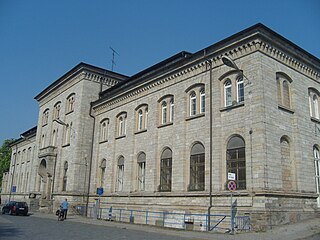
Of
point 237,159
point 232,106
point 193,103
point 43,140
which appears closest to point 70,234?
point 237,159

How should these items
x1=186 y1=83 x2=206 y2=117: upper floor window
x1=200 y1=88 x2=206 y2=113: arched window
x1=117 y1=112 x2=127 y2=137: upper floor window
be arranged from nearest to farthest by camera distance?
x1=200 y1=88 x2=206 y2=113: arched window → x1=186 y1=83 x2=206 y2=117: upper floor window → x1=117 y1=112 x2=127 y2=137: upper floor window

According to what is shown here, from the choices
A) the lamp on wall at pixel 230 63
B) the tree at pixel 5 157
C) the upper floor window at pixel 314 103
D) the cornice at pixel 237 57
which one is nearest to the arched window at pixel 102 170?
the cornice at pixel 237 57

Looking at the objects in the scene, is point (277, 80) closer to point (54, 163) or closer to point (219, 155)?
point (219, 155)

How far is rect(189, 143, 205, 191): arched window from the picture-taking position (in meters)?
21.7

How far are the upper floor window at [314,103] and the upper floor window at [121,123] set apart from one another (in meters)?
15.5

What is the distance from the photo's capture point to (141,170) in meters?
27.7

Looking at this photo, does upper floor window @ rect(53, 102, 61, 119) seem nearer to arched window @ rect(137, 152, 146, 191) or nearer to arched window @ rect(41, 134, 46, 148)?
arched window @ rect(41, 134, 46, 148)

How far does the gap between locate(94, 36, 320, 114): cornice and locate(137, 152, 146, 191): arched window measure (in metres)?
5.51

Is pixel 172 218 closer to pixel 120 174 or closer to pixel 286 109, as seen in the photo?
pixel 120 174

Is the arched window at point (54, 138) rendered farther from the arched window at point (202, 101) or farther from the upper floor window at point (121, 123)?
the arched window at point (202, 101)

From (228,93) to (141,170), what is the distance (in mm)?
10473

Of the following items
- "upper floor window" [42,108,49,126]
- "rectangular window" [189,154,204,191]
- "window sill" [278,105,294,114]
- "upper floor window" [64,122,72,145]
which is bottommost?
"rectangular window" [189,154,204,191]

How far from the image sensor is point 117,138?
30.8 meters

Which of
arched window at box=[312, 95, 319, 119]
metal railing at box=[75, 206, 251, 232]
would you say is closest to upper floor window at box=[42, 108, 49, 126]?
metal railing at box=[75, 206, 251, 232]
